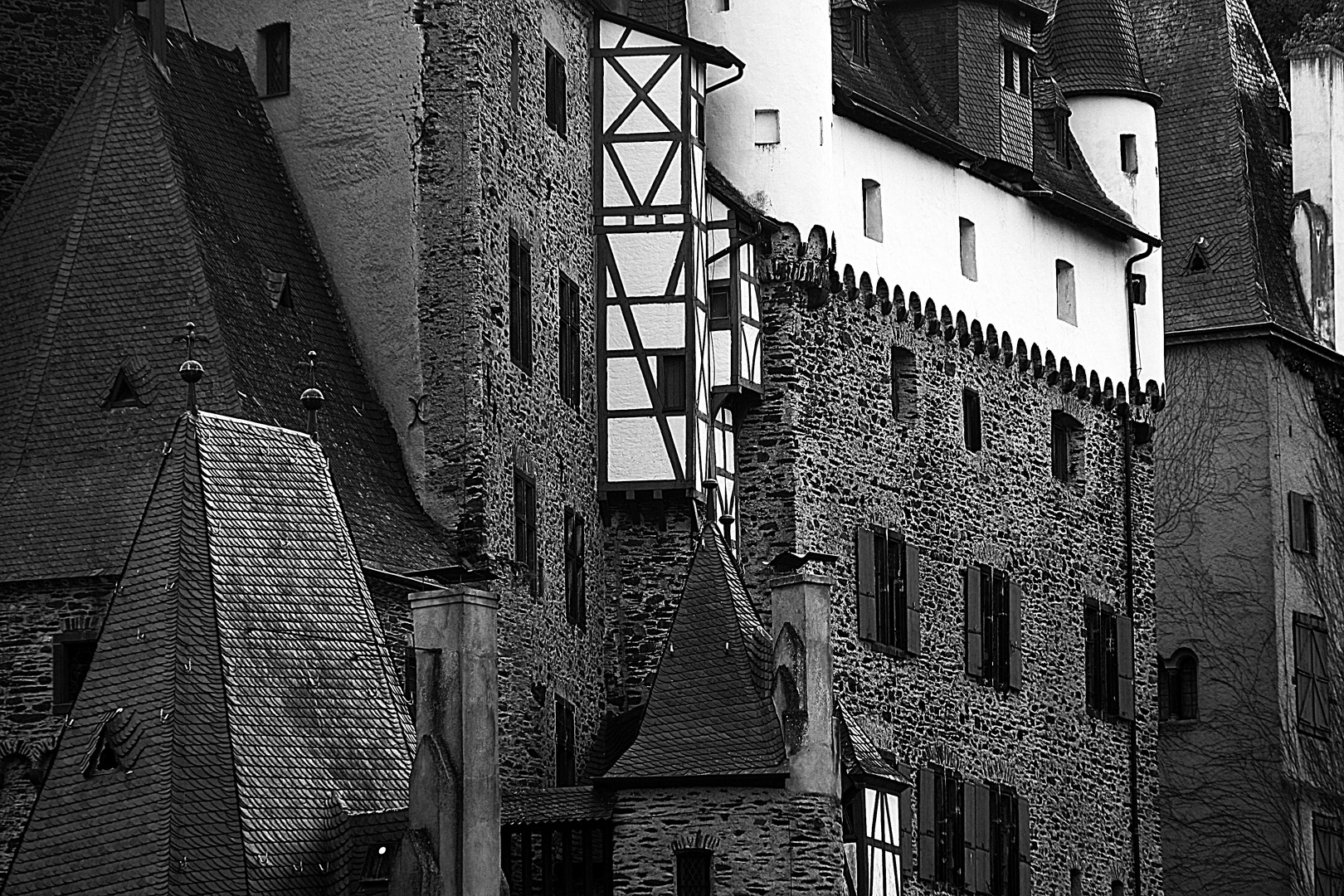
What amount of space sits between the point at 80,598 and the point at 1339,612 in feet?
95.7

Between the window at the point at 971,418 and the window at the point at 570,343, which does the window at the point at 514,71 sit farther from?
the window at the point at 971,418

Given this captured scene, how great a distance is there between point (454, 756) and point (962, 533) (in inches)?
758

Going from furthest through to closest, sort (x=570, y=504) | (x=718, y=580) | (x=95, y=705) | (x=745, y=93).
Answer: (x=745, y=93)
(x=570, y=504)
(x=718, y=580)
(x=95, y=705)

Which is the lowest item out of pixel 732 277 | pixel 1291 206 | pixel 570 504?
pixel 570 504

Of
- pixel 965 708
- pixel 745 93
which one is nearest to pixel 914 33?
pixel 745 93

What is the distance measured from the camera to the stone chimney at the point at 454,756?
111ft

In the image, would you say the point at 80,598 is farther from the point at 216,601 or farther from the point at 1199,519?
the point at 1199,519

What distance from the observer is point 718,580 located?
42.4m

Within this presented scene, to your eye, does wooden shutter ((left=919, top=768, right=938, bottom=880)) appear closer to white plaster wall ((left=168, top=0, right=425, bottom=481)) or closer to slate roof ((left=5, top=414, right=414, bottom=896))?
white plaster wall ((left=168, top=0, right=425, bottom=481))

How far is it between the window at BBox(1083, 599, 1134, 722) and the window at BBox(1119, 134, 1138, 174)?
283 inches

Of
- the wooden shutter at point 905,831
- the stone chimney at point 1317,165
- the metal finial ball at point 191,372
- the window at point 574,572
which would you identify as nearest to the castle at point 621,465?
the metal finial ball at point 191,372

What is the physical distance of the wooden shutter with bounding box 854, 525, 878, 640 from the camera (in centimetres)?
4922

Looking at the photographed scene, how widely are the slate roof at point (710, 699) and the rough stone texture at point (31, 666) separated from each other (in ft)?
21.2

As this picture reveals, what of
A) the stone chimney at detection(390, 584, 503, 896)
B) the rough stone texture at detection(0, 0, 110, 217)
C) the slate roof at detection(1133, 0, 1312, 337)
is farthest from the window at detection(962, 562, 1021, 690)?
the stone chimney at detection(390, 584, 503, 896)
